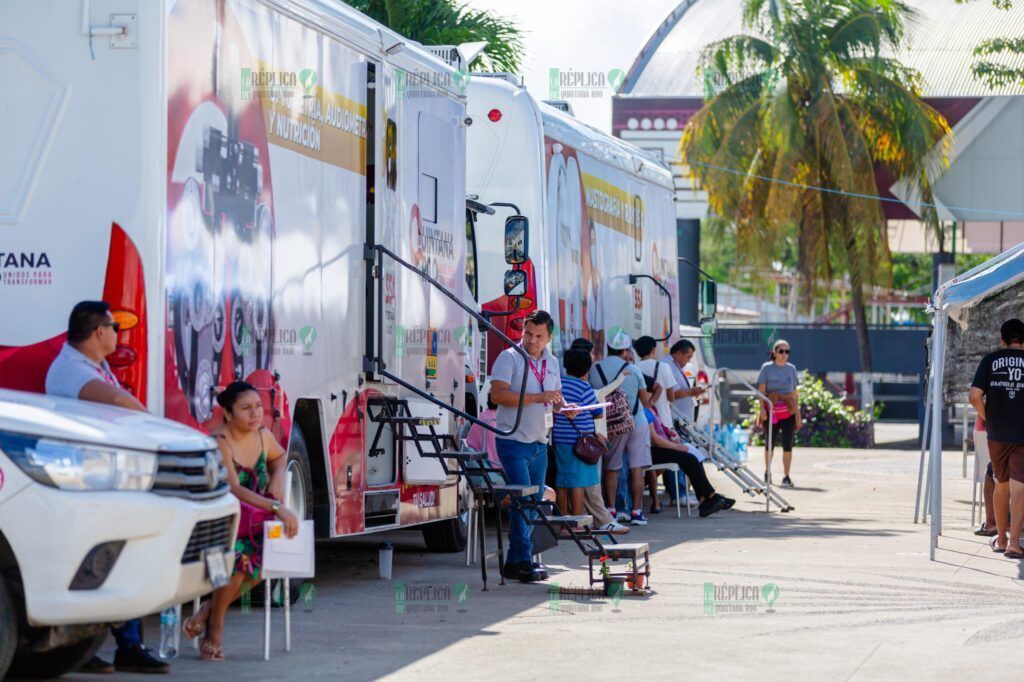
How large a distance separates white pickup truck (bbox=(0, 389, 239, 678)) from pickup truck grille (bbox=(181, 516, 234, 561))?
0.01 meters

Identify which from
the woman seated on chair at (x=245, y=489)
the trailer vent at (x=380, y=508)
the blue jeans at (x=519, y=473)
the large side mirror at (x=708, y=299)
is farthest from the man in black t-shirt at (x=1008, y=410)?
the large side mirror at (x=708, y=299)

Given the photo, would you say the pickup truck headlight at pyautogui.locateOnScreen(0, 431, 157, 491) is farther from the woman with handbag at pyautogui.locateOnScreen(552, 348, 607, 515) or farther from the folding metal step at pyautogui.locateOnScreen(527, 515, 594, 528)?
the woman with handbag at pyautogui.locateOnScreen(552, 348, 607, 515)

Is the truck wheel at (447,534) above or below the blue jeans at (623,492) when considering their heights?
below

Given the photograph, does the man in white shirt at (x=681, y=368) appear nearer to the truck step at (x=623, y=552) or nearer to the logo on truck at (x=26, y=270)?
the truck step at (x=623, y=552)

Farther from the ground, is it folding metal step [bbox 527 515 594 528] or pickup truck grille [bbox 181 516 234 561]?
pickup truck grille [bbox 181 516 234 561]

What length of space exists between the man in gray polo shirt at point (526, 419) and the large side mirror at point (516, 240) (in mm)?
2149

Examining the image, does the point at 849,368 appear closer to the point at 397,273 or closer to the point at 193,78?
the point at 397,273

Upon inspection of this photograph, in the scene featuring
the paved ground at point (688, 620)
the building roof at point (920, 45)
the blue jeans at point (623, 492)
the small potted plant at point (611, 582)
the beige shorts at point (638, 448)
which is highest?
the building roof at point (920, 45)

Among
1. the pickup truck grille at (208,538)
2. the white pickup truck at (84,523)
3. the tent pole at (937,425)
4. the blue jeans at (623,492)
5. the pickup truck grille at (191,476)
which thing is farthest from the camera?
the blue jeans at (623,492)

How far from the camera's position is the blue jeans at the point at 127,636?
805 cm

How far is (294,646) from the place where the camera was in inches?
349

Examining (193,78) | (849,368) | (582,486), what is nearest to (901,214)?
(849,368)

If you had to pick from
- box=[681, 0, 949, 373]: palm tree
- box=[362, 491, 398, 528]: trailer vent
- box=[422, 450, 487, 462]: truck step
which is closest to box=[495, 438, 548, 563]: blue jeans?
box=[422, 450, 487, 462]: truck step

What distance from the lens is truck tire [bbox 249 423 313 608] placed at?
32.8ft
